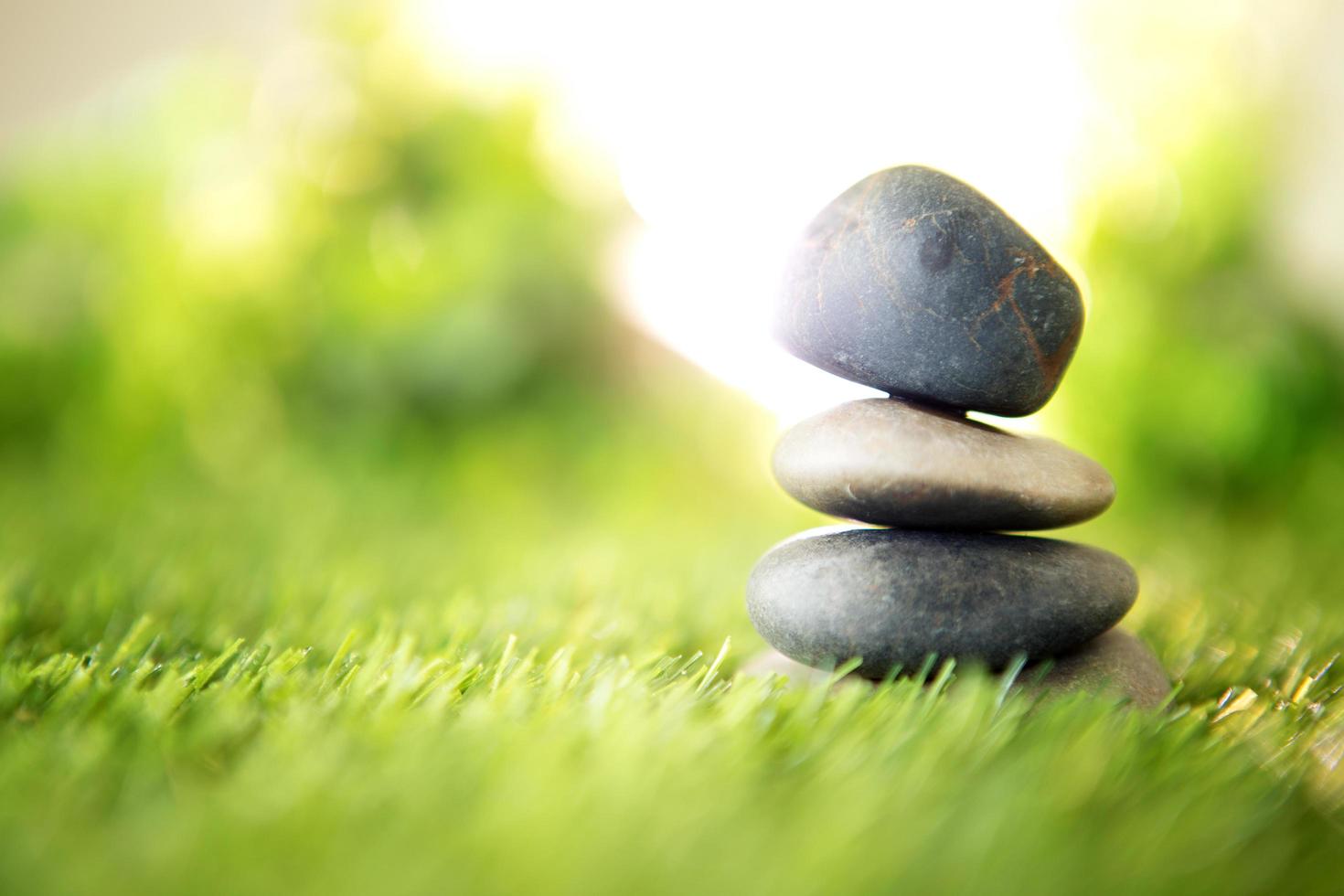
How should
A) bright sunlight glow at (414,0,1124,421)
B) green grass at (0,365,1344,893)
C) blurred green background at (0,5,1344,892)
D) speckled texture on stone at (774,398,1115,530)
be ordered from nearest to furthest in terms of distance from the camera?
green grass at (0,365,1344,893) < speckled texture on stone at (774,398,1115,530) < blurred green background at (0,5,1344,892) < bright sunlight glow at (414,0,1124,421)

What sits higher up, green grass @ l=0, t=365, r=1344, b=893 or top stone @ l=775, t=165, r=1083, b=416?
top stone @ l=775, t=165, r=1083, b=416

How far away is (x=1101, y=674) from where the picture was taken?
2.06 feet

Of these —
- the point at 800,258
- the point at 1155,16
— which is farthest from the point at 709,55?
the point at 800,258

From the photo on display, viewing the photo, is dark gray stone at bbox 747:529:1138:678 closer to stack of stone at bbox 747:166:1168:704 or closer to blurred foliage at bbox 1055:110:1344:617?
stack of stone at bbox 747:166:1168:704

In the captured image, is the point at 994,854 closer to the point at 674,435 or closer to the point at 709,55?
the point at 674,435

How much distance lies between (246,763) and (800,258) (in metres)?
0.46

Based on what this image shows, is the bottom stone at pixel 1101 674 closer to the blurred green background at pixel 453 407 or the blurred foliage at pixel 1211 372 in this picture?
the blurred green background at pixel 453 407

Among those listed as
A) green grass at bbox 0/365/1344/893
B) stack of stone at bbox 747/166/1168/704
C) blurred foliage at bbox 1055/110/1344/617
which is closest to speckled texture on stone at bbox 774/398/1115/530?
stack of stone at bbox 747/166/1168/704

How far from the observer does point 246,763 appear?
47 centimetres

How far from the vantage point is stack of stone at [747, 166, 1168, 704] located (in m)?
0.60

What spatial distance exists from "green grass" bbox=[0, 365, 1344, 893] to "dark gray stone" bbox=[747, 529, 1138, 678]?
38mm

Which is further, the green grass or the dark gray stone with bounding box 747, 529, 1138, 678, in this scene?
the dark gray stone with bounding box 747, 529, 1138, 678

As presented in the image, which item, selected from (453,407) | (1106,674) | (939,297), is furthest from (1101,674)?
(453,407)

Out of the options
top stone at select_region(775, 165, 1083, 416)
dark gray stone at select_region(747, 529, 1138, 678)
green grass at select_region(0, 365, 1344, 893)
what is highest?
top stone at select_region(775, 165, 1083, 416)
